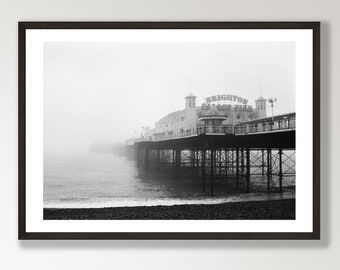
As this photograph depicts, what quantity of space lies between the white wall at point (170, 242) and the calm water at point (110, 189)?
0.14 metres

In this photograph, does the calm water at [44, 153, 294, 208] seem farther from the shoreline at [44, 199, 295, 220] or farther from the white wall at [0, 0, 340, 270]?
the white wall at [0, 0, 340, 270]

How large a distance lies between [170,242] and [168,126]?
15.9 inches

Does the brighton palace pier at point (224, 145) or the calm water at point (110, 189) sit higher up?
the brighton palace pier at point (224, 145)

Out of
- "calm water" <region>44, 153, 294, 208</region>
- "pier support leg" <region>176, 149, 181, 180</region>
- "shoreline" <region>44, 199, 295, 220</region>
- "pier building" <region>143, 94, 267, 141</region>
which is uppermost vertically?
"pier building" <region>143, 94, 267, 141</region>

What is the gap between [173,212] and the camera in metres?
1.34

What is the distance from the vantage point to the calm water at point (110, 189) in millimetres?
1335

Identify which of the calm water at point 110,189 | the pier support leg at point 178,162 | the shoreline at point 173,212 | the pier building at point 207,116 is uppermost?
the pier building at point 207,116

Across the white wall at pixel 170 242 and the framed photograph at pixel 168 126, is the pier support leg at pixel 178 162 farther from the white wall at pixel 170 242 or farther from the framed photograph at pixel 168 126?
the white wall at pixel 170 242

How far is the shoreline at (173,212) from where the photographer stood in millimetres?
1335

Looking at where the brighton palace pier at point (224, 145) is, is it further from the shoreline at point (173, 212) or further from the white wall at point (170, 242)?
the white wall at point (170, 242)

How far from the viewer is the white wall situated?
135 cm

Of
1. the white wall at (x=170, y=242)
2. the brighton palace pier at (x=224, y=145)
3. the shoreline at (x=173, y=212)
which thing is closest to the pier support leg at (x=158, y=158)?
the brighton palace pier at (x=224, y=145)

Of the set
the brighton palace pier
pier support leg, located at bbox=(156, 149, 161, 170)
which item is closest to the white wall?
the brighton palace pier

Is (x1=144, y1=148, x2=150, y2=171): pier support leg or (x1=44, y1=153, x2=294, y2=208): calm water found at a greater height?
(x1=144, y1=148, x2=150, y2=171): pier support leg
